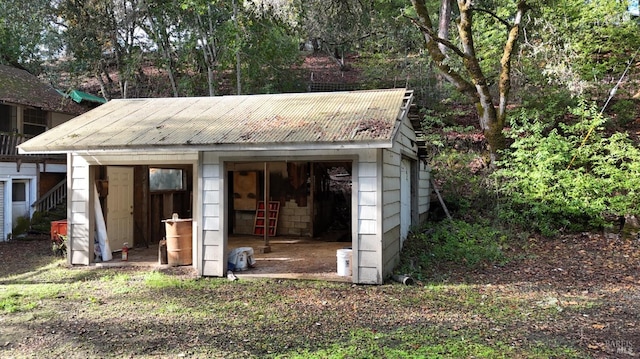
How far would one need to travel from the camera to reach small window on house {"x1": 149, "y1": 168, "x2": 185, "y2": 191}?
430 inches

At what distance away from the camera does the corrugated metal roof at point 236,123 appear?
6.77 m

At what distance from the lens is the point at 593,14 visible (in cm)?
1412

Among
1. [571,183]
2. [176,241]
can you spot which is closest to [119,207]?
[176,241]

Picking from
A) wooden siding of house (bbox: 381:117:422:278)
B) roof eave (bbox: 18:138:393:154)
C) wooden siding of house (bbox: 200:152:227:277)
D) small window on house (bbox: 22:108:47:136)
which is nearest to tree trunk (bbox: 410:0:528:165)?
wooden siding of house (bbox: 381:117:422:278)

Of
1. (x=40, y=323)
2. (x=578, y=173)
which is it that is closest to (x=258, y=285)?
(x=40, y=323)

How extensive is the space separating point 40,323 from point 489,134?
1130cm

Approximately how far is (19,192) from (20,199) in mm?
218

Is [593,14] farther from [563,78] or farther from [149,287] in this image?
[149,287]

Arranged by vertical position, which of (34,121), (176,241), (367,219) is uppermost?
(34,121)

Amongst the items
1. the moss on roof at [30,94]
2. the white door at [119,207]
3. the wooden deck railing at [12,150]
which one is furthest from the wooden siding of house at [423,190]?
the moss on roof at [30,94]

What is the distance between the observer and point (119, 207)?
9.78 meters

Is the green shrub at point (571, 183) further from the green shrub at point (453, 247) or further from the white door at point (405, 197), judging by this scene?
the white door at point (405, 197)

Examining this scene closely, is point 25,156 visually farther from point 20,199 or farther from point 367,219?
point 367,219

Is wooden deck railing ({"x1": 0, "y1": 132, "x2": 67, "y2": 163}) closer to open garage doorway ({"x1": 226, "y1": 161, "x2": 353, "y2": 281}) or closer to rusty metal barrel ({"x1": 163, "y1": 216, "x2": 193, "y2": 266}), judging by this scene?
open garage doorway ({"x1": 226, "y1": 161, "x2": 353, "y2": 281})
